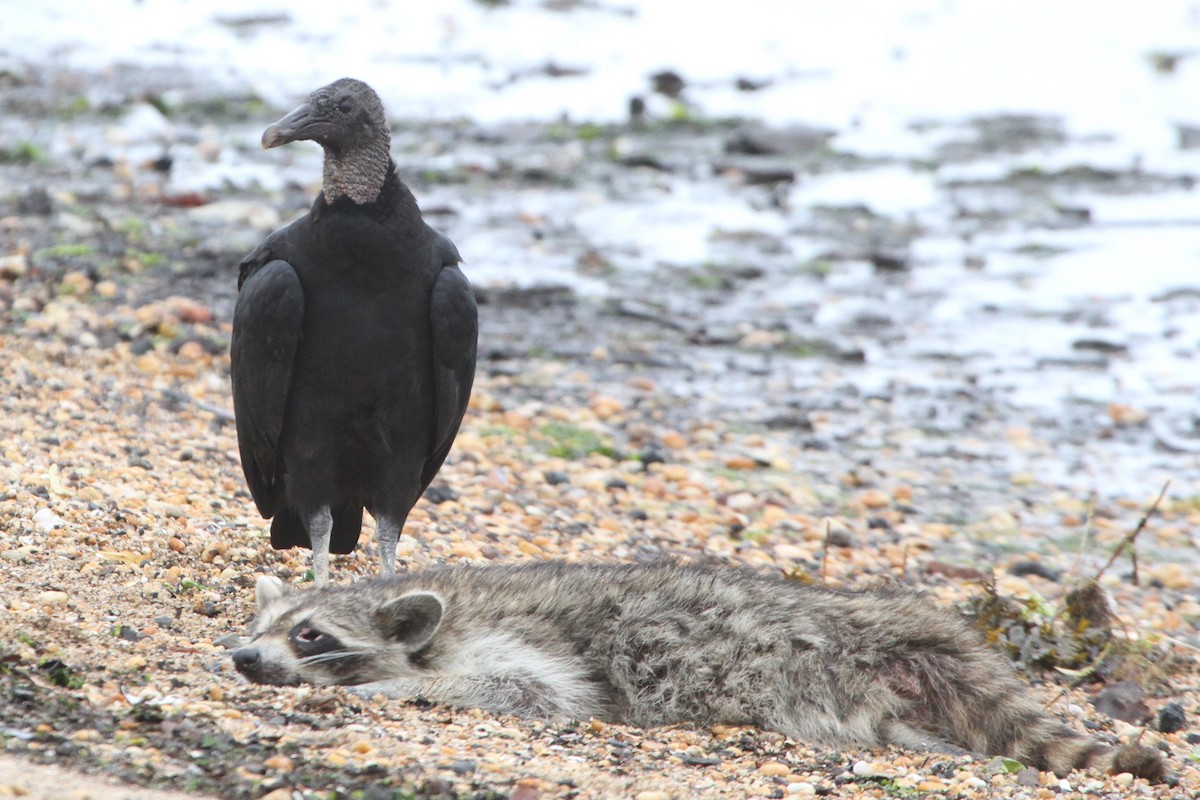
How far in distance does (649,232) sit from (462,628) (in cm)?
877

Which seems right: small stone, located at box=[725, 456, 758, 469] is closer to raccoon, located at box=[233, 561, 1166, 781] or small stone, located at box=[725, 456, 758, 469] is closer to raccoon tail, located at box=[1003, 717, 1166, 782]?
raccoon, located at box=[233, 561, 1166, 781]

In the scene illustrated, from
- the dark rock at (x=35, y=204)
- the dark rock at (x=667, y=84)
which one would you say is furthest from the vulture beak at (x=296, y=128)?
the dark rock at (x=667, y=84)

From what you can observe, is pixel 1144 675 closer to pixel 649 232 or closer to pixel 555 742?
pixel 555 742

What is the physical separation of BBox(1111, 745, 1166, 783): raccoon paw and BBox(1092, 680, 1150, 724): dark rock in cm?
89

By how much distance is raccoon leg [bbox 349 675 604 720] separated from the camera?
16.2 feet

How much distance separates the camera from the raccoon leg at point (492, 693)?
4.95 metres

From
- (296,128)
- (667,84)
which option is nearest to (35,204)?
(296,128)

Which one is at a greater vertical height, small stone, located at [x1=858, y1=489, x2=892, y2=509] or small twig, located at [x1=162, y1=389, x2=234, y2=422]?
small twig, located at [x1=162, y1=389, x2=234, y2=422]

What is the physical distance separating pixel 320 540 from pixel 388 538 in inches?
10.9

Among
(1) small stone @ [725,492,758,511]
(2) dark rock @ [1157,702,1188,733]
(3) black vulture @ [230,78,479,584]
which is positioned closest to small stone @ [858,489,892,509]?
(1) small stone @ [725,492,758,511]

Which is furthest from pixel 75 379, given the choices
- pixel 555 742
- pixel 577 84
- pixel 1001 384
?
pixel 577 84

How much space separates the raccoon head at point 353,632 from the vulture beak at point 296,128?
78.3 inches

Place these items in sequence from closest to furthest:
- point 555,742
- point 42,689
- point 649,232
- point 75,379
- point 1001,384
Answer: point 42,689 → point 555,742 → point 75,379 → point 1001,384 → point 649,232

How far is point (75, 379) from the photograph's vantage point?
8.10m
